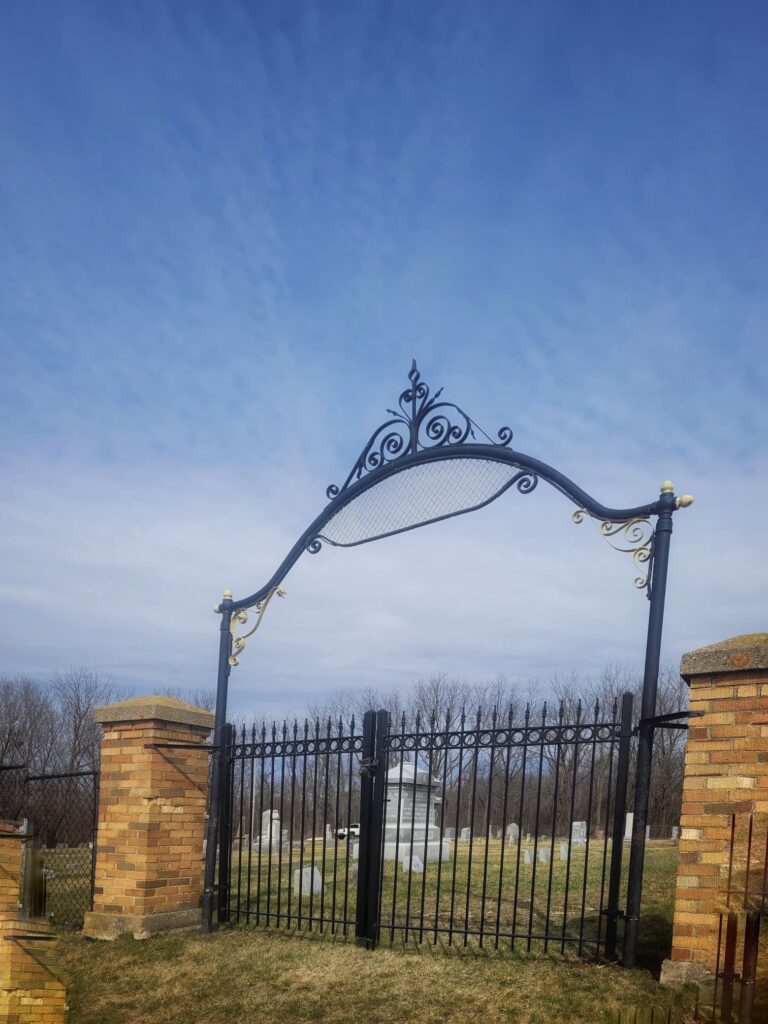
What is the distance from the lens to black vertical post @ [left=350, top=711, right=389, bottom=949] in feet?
21.3

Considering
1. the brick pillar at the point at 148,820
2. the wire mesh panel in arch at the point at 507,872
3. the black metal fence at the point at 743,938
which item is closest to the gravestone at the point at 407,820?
the wire mesh panel in arch at the point at 507,872

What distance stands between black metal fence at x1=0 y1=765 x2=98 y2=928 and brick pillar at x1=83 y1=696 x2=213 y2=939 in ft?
1.27

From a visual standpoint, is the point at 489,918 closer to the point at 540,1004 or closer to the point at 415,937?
the point at 415,937

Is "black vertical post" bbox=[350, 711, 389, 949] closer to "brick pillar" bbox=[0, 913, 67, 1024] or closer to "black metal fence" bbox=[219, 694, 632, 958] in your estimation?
"black metal fence" bbox=[219, 694, 632, 958]

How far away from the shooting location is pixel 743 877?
458 centimetres

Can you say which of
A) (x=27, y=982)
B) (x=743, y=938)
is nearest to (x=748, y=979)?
(x=743, y=938)

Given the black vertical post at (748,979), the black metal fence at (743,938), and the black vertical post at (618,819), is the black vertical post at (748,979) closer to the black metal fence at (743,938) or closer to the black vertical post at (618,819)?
the black metal fence at (743,938)

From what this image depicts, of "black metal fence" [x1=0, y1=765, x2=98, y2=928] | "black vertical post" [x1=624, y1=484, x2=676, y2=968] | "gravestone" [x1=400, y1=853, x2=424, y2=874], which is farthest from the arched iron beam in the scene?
"gravestone" [x1=400, y1=853, x2=424, y2=874]

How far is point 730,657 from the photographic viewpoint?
15.9 ft

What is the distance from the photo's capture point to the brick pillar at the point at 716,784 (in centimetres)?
468

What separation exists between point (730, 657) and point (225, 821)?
195 inches

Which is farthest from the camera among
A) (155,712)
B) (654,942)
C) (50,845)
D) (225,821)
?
(50,845)

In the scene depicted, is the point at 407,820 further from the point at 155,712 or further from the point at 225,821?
the point at 155,712

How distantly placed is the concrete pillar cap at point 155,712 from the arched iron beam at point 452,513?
3.59 ft
